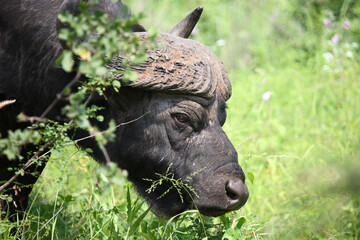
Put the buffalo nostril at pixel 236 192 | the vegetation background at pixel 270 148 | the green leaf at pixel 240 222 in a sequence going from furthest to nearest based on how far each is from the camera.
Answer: the vegetation background at pixel 270 148 → the green leaf at pixel 240 222 → the buffalo nostril at pixel 236 192

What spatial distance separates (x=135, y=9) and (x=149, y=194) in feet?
21.7

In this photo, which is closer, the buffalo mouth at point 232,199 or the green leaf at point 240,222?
the buffalo mouth at point 232,199

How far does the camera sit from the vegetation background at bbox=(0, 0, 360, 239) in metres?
3.74

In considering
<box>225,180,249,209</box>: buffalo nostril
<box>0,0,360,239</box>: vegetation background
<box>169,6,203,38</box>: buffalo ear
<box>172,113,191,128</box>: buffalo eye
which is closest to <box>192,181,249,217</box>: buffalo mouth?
<box>225,180,249,209</box>: buffalo nostril

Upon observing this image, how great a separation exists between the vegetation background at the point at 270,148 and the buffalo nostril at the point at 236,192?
239 millimetres

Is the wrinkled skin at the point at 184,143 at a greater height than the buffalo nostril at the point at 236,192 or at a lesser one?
greater

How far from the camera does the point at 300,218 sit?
4.54m

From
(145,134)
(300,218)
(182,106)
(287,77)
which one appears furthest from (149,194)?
(287,77)

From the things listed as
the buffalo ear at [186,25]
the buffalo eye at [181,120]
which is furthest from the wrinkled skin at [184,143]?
the buffalo ear at [186,25]

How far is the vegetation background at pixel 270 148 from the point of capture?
12.3 feet

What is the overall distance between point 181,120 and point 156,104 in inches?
7.6

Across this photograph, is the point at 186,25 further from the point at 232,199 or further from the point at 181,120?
the point at 232,199

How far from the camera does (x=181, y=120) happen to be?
337 centimetres

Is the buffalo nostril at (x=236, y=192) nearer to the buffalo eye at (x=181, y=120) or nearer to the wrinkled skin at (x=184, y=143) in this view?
the wrinkled skin at (x=184, y=143)
